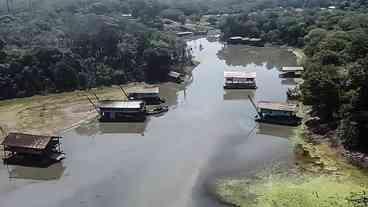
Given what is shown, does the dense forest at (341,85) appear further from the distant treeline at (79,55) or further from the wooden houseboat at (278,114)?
the distant treeline at (79,55)

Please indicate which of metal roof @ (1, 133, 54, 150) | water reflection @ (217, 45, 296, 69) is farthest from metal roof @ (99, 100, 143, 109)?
water reflection @ (217, 45, 296, 69)

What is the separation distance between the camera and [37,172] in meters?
31.2

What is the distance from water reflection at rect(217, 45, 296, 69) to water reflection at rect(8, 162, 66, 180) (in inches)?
1459

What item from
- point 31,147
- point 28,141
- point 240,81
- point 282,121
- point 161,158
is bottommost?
point 161,158

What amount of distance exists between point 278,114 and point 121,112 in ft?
44.2

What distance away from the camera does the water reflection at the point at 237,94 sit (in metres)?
47.1

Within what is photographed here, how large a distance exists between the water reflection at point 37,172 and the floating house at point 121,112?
30.3ft

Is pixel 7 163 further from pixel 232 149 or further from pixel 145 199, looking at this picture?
pixel 232 149

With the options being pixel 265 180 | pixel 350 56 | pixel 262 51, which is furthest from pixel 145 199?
pixel 262 51

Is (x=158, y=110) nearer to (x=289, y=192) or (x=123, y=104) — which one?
(x=123, y=104)

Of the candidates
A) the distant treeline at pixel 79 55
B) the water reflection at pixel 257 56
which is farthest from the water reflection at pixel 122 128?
the water reflection at pixel 257 56

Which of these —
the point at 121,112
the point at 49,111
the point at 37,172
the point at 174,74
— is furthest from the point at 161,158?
the point at 174,74

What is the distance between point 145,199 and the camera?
26.8 metres

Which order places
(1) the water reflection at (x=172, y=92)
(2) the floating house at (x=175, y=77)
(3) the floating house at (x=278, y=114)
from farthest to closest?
(2) the floating house at (x=175, y=77) < (1) the water reflection at (x=172, y=92) < (3) the floating house at (x=278, y=114)
